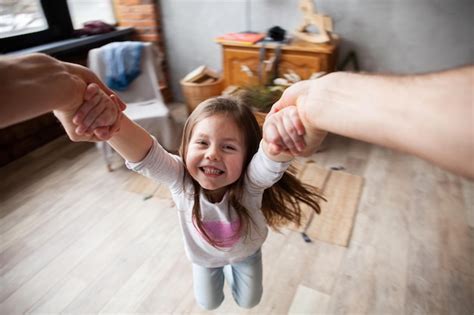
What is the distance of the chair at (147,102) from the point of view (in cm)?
238

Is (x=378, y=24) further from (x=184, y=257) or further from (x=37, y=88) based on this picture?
(x=37, y=88)

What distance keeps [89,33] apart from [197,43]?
1.04m

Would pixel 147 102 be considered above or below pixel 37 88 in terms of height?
below

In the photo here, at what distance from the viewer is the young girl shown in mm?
789

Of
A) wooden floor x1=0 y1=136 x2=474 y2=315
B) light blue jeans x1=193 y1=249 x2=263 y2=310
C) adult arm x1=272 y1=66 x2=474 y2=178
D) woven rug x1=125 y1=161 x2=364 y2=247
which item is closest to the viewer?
adult arm x1=272 y1=66 x2=474 y2=178

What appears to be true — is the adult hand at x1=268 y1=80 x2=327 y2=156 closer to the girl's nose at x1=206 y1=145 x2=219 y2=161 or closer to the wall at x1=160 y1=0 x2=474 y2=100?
the girl's nose at x1=206 y1=145 x2=219 y2=161

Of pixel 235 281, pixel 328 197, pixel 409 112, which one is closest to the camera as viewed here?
pixel 409 112

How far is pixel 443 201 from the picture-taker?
2.00m

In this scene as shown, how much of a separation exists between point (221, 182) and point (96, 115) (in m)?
0.34

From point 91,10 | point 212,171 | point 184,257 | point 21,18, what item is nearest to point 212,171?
point 212,171

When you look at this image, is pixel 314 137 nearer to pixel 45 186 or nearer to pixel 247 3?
pixel 45 186

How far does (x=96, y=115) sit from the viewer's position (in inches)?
25.3

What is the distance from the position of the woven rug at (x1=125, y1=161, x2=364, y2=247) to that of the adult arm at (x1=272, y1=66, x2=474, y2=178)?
1.34 meters

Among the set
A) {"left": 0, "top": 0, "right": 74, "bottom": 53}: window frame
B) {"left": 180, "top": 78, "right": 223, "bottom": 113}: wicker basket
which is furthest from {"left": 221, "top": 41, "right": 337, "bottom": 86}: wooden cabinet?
{"left": 0, "top": 0, "right": 74, "bottom": 53}: window frame
